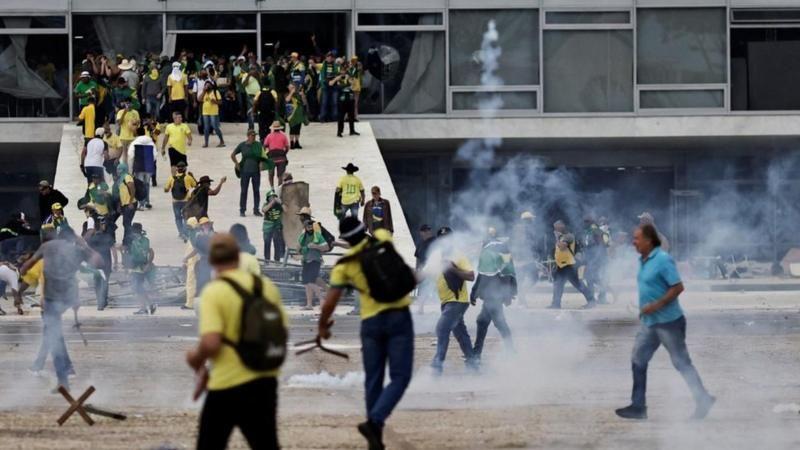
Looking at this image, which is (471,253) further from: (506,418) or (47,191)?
(506,418)

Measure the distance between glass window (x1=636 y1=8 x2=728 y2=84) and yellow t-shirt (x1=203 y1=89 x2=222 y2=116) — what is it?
10.5 metres

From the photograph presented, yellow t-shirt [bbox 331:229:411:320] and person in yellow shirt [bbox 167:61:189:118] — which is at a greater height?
person in yellow shirt [bbox 167:61:189:118]

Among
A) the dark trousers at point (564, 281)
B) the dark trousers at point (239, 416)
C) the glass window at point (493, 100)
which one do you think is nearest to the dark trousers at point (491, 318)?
the dark trousers at point (564, 281)

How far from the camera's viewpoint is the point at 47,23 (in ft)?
124

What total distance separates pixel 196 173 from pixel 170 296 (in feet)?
20.8

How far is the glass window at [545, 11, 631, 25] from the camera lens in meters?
37.7

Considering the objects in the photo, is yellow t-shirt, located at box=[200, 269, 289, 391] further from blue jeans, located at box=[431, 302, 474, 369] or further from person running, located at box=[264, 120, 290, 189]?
person running, located at box=[264, 120, 290, 189]

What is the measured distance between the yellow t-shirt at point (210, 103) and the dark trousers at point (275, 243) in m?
6.05

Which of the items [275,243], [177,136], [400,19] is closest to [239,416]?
[275,243]

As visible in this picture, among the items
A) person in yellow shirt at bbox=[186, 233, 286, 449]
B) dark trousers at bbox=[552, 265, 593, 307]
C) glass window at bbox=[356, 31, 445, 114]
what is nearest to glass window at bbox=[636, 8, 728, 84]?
glass window at bbox=[356, 31, 445, 114]

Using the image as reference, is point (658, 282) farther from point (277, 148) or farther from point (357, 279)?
point (277, 148)

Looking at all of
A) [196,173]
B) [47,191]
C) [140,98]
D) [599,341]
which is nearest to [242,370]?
[599,341]

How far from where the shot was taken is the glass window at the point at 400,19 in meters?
37.7

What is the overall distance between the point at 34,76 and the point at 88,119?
20.2ft
